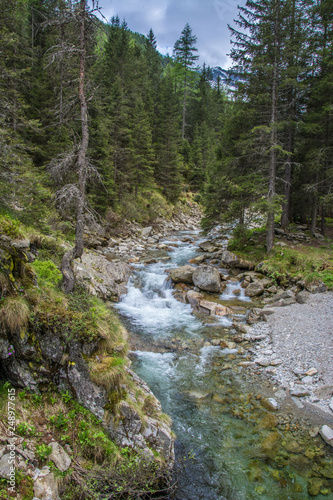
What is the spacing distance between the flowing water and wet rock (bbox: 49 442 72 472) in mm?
2318

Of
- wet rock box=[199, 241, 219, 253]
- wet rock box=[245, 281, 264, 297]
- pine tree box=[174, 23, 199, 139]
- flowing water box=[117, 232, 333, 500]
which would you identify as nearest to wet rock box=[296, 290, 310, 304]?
wet rock box=[245, 281, 264, 297]

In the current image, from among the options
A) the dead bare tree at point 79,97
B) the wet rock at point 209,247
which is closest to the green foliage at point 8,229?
the dead bare tree at point 79,97

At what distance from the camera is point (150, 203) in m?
32.3

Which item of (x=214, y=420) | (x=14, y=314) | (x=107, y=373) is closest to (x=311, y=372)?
(x=214, y=420)

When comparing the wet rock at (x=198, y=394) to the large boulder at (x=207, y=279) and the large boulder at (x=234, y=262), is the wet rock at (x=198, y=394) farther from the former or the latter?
the large boulder at (x=234, y=262)

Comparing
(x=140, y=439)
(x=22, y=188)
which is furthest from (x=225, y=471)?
(x=22, y=188)

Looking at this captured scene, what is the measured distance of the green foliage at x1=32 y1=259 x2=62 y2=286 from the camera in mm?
6446

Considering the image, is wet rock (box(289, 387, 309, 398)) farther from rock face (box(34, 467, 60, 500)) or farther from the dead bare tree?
the dead bare tree

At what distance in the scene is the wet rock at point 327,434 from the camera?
587 cm

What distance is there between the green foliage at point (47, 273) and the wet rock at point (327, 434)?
23.8 feet

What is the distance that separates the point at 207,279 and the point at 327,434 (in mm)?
9337

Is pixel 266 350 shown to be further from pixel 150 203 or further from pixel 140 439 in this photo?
pixel 150 203

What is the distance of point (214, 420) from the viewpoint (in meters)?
6.61

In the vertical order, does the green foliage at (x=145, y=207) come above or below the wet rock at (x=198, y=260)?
above
